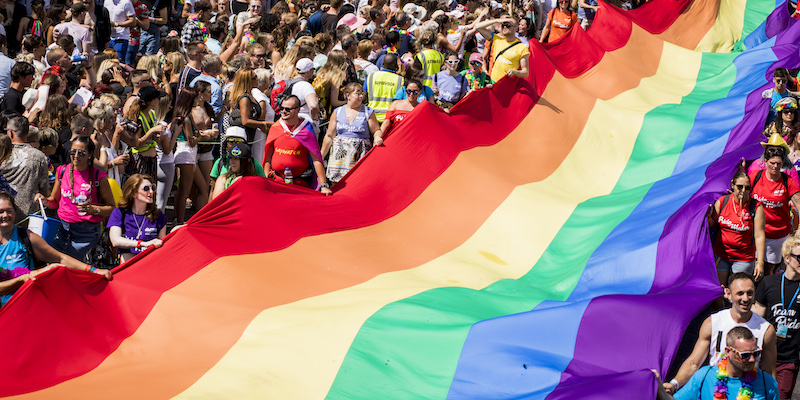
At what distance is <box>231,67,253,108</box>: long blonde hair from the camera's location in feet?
32.6

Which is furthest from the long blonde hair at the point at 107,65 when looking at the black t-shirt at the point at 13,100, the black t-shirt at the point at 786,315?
the black t-shirt at the point at 786,315

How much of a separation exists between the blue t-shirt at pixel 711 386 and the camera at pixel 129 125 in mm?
5748

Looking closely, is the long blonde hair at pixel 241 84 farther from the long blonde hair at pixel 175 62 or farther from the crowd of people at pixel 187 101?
the long blonde hair at pixel 175 62

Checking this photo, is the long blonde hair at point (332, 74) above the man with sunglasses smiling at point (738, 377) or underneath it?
above

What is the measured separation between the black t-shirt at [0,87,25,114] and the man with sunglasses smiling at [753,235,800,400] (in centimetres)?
748

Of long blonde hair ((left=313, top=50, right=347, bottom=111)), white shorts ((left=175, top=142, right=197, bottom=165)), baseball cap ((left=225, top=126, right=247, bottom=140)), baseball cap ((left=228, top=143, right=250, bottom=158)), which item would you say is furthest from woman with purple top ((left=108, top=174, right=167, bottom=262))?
long blonde hair ((left=313, top=50, right=347, bottom=111))

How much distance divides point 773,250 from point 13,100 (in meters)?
7.78

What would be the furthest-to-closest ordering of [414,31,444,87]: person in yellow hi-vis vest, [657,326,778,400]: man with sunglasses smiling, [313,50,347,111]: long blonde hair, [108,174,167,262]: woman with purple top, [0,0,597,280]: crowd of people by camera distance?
[414,31,444,87]: person in yellow hi-vis vest, [313,50,347,111]: long blonde hair, [0,0,597,280]: crowd of people, [108,174,167,262]: woman with purple top, [657,326,778,400]: man with sunglasses smiling

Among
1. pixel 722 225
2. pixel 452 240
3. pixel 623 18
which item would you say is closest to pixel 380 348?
pixel 452 240

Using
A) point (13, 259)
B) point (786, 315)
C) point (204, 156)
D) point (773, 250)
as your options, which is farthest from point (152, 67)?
point (786, 315)

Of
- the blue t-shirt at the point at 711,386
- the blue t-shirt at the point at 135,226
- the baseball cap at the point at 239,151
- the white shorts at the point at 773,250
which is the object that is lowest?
the white shorts at the point at 773,250

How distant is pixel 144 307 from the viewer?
6266mm

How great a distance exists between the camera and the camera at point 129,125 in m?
9.00

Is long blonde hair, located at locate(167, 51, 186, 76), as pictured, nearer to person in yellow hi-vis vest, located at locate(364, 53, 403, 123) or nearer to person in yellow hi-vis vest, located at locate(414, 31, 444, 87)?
person in yellow hi-vis vest, located at locate(364, 53, 403, 123)
